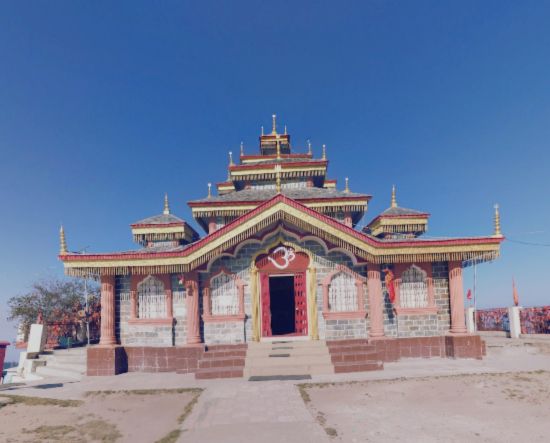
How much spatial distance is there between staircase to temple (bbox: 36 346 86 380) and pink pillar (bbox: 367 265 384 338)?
36.5ft

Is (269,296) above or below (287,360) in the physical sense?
above

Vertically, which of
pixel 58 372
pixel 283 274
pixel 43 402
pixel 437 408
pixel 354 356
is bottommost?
pixel 58 372

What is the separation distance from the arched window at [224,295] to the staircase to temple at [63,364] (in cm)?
559

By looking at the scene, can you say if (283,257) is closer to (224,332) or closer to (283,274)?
(283,274)

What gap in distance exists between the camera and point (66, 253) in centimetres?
1411

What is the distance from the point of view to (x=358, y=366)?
12.7 meters

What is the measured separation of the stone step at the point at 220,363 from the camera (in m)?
12.9

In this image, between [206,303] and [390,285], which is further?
[206,303]

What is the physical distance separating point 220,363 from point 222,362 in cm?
8

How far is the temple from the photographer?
14078 millimetres

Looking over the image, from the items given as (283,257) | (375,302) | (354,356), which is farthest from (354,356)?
(283,257)

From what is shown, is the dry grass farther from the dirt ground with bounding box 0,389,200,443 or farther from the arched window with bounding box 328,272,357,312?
the arched window with bounding box 328,272,357,312

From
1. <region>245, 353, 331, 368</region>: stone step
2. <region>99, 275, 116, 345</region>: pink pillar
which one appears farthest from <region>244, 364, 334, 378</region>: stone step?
<region>99, 275, 116, 345</region>: pink pillar

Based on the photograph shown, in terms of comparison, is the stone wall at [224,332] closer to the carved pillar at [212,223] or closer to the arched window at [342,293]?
the arched window at [342,293]
